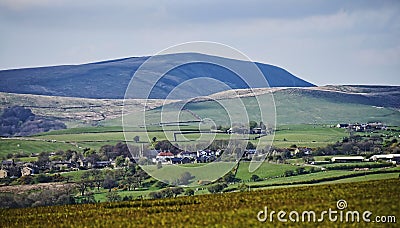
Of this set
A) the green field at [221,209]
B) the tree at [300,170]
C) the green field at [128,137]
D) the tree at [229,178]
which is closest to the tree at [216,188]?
the tree at [229,178]

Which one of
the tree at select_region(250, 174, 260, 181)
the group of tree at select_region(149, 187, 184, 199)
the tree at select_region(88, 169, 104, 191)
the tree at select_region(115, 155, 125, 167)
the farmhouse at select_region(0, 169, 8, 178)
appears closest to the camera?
the group of tree at select_region(149, 187, 184, 199)

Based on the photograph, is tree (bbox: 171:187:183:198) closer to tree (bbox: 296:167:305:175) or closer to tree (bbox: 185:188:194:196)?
tree (bbox: 185:188:194:196)

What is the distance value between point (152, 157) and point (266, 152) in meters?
18.3

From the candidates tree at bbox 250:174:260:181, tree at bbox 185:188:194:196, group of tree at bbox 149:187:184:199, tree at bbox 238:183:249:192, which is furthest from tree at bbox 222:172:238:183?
group of tree at bbox 149:187:184:199

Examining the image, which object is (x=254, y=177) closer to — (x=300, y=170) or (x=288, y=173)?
(x=288, y=173)

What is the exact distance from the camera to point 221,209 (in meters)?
33.2

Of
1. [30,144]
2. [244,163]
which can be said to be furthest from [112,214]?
[30,144]

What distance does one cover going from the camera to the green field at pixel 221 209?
29.5m

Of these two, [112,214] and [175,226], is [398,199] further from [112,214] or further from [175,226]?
[112,214]

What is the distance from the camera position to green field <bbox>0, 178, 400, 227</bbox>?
2953cm

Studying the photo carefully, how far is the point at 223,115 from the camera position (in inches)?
7653

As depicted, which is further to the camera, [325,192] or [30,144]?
[30,144]

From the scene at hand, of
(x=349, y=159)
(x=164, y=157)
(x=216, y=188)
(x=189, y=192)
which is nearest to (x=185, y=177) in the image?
(x=164, y=157)

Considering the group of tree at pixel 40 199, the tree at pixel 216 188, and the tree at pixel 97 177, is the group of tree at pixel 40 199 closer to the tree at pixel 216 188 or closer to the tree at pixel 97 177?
the tree at pixel 97 177
